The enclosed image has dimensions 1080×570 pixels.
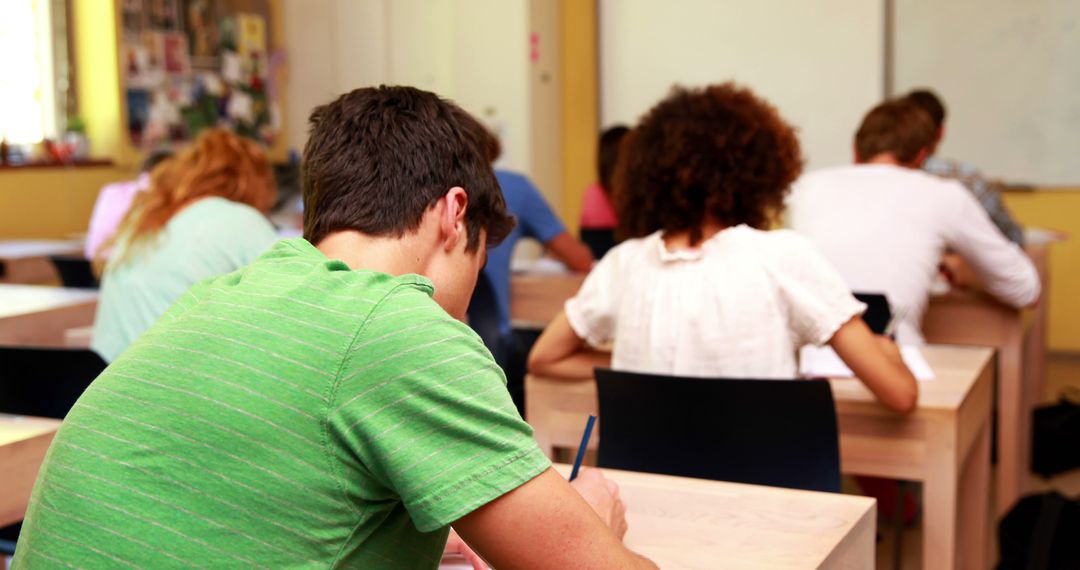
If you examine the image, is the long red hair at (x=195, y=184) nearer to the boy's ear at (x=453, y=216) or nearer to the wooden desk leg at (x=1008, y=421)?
the boy's ear at (x=453, y=216)

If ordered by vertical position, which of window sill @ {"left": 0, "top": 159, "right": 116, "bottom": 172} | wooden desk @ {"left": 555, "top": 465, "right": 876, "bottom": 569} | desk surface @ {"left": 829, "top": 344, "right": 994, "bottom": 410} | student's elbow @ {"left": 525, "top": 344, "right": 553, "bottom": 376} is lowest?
desk surface @ {"left": 829, "top": 344, "right": 994, "bottom": 410}

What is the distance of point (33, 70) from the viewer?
5848 mm

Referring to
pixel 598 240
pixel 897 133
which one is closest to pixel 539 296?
pixel 598 240

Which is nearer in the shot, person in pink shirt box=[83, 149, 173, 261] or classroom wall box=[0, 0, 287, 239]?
person in pink shirt box=[83, 149, 173, 261]

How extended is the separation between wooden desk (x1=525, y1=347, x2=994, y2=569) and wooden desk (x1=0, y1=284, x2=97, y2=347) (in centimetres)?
149

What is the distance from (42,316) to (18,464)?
5.33 ft

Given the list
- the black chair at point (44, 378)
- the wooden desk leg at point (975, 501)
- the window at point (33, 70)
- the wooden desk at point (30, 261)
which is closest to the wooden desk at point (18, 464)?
the black chair at point (44, 378)

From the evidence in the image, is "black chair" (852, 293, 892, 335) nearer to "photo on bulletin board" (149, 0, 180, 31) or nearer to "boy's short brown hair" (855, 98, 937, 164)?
"boy's short brown hair" (855, 98, 937, 164)

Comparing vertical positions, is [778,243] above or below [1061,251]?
above

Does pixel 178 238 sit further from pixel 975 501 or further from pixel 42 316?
pixel 975 501

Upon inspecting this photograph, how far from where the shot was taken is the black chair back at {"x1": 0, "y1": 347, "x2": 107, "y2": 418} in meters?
2.23

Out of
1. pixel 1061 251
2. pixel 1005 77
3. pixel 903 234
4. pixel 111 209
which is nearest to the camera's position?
pixel 903 234

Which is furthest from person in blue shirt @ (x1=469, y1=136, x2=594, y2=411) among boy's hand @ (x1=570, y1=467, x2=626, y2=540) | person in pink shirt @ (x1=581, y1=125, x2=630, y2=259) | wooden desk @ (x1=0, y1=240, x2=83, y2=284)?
wooden desk @ (x1=0, y1=240, x2=83, y2=284)

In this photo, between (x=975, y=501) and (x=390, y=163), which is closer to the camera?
(x=390, y=163)
